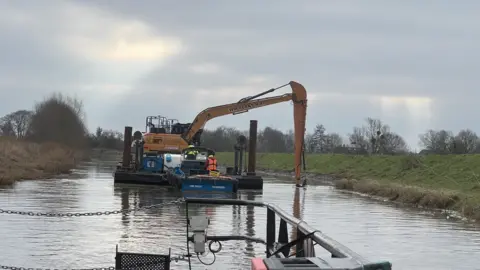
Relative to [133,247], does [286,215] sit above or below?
above

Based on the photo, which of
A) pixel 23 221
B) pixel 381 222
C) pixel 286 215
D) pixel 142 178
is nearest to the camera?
pixel 286 215

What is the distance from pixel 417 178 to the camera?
1700 inches

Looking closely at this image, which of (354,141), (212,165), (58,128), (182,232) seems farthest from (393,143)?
(182,232)

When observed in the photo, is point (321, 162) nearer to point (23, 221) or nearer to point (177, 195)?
point (177, 195)

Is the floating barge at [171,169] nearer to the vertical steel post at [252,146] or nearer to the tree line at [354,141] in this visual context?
the vertical steel post at [252,146]

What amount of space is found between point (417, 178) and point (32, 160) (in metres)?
29.3

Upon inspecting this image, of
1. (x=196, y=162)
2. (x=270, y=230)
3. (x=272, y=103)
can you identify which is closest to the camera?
(x=270, y=230)

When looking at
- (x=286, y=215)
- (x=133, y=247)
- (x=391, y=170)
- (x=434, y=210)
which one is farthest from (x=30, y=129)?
(x=286, y=215)

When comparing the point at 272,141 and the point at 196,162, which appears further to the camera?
the point at 272,141

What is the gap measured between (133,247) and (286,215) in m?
8.17

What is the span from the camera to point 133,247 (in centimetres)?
1436

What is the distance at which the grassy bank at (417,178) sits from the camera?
95.8ft

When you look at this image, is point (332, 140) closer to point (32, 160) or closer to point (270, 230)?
point (32, 160)

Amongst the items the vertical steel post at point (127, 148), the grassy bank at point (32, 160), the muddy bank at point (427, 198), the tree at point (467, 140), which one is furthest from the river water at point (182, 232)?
the tree at point (467, 140)
